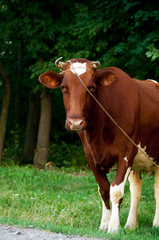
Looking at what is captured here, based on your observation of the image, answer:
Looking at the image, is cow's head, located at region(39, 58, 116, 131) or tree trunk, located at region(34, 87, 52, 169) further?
tree trunk, located at region(34, 87, 52, 169)

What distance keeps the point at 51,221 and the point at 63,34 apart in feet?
26.7

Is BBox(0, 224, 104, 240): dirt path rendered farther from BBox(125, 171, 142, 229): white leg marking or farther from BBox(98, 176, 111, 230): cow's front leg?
BBox(125, 171, 142, 229): white leg marking

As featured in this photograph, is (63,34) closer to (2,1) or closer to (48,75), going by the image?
(2,1)

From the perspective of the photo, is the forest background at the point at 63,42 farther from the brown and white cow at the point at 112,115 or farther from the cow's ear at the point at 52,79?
the cow's ear at the point at 52,79

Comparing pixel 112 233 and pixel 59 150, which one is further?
pixel 59 150

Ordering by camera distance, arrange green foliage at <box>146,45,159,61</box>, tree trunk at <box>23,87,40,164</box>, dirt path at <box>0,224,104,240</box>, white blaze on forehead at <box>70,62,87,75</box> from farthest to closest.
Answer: tree trunk at <box>23,87,40,164</box>
green foliage at <box>146,45,159,61</box>
white blaze on forehead at <box>70,62,87,75</box>
dirt path at <box>0,224,104,240</box>

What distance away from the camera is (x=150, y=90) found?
6500mm

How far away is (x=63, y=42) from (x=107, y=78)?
7.53m

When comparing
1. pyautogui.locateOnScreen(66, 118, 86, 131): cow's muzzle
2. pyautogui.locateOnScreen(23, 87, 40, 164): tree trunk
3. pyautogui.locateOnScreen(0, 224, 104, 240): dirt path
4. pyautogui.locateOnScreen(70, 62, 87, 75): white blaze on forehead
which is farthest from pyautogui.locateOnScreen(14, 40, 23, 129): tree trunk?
pyautogui.locateOnScreen(0, 224, 104, 240): dirt path

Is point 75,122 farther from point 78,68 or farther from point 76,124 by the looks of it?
point 78,68

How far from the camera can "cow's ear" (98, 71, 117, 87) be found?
5.76 m

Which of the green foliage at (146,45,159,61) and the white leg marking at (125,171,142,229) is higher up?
the green foliage at (146,45,159,61)

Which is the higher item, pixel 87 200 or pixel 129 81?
pixel 129 81

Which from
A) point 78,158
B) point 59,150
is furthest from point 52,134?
point 78,158
